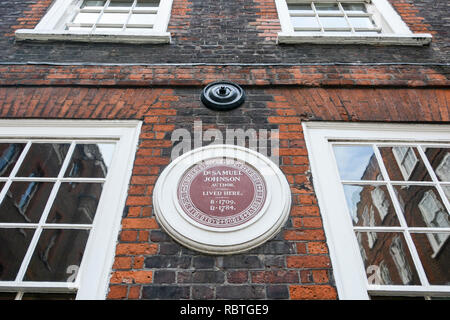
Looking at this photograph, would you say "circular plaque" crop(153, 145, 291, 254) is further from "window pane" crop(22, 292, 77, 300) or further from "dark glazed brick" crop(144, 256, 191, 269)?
"window pane" crop(22, 292, 77, 300)

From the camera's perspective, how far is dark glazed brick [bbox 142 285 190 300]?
6.28ft

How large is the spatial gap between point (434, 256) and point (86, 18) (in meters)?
4.73

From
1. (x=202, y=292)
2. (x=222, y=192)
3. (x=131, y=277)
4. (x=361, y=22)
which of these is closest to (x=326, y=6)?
(x=361, y=22)

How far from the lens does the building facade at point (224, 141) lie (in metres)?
2.04

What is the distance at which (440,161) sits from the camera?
2717 mm

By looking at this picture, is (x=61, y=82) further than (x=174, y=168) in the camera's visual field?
Yes

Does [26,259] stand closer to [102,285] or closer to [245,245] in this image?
[102,285]

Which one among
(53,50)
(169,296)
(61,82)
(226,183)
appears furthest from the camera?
(53,50)

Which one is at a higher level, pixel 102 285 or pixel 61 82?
pixel 61 82

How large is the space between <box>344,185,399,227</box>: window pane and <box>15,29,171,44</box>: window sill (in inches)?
106

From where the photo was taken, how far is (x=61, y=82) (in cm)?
316

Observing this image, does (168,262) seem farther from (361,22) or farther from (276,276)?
(361,22)
